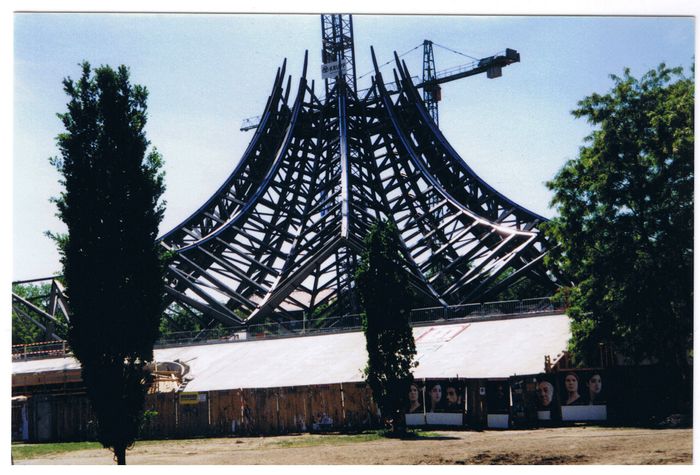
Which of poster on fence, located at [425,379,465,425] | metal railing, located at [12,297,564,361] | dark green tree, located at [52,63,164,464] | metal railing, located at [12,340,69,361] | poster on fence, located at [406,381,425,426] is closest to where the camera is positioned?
dark green tree, located at [52,63,164,464]

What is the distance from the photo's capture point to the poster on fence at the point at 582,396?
23594 mm

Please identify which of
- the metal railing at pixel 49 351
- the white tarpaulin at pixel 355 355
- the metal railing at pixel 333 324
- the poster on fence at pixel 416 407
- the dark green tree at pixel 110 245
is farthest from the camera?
the metal railing at pixel 49 351

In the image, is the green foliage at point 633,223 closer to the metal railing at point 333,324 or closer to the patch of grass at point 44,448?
the metal railing at point 333,324

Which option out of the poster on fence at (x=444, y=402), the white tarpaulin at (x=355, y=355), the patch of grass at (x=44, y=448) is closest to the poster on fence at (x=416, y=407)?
the poster on fence at (x=444, y=402)

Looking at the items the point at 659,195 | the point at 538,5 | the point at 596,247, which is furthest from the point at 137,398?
the point at 659,195

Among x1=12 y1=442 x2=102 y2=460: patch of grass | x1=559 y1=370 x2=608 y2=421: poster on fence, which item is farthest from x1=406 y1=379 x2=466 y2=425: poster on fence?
x1=12 y1=442 x2=102 y2=460: patch of grass

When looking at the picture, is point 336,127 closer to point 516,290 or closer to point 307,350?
point 516,290

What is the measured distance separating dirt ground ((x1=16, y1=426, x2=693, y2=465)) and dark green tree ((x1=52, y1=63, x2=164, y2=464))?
12.0 ft

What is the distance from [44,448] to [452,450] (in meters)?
13.6

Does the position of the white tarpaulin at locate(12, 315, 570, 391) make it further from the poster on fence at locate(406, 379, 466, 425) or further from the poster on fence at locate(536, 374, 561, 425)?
the poster on fence at locate(536, 374, 561, 425)

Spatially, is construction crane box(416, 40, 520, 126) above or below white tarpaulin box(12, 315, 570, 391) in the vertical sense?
above

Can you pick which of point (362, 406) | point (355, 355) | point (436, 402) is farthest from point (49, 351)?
point (436, 402)

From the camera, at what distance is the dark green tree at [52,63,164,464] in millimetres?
16891

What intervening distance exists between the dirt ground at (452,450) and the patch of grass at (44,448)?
0.98 metres
